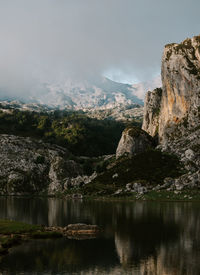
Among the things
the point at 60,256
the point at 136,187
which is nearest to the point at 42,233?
the point at 60,256

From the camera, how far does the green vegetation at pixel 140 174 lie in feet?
568

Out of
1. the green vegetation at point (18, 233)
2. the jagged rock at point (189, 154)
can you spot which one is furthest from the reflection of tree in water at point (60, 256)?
the jagged rock at point (189, 154)

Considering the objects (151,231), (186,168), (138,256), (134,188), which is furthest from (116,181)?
(138,256)

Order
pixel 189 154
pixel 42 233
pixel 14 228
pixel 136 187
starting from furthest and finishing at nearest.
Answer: pixel 189 154 < pixel 136 187 < pixel 14 228 < pixel 42 233

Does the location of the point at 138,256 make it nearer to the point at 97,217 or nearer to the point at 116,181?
the point at 97,217

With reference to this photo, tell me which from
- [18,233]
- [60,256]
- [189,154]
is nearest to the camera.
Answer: [60,256]

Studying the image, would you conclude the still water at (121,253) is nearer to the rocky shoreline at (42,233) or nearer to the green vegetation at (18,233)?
the rocky shoreline at (42,233)

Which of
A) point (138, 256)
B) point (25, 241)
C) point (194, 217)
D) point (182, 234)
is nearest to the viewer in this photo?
point (138, 256)

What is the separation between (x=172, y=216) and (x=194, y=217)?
21.5ft

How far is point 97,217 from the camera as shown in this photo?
9512cm

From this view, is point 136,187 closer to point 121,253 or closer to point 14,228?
point 14,228

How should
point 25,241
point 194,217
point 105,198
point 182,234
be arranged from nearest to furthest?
point 25,241 → point 182,234 → point 194,217 → point 105,198

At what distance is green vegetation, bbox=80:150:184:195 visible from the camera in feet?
568

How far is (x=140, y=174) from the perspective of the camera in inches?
7180
